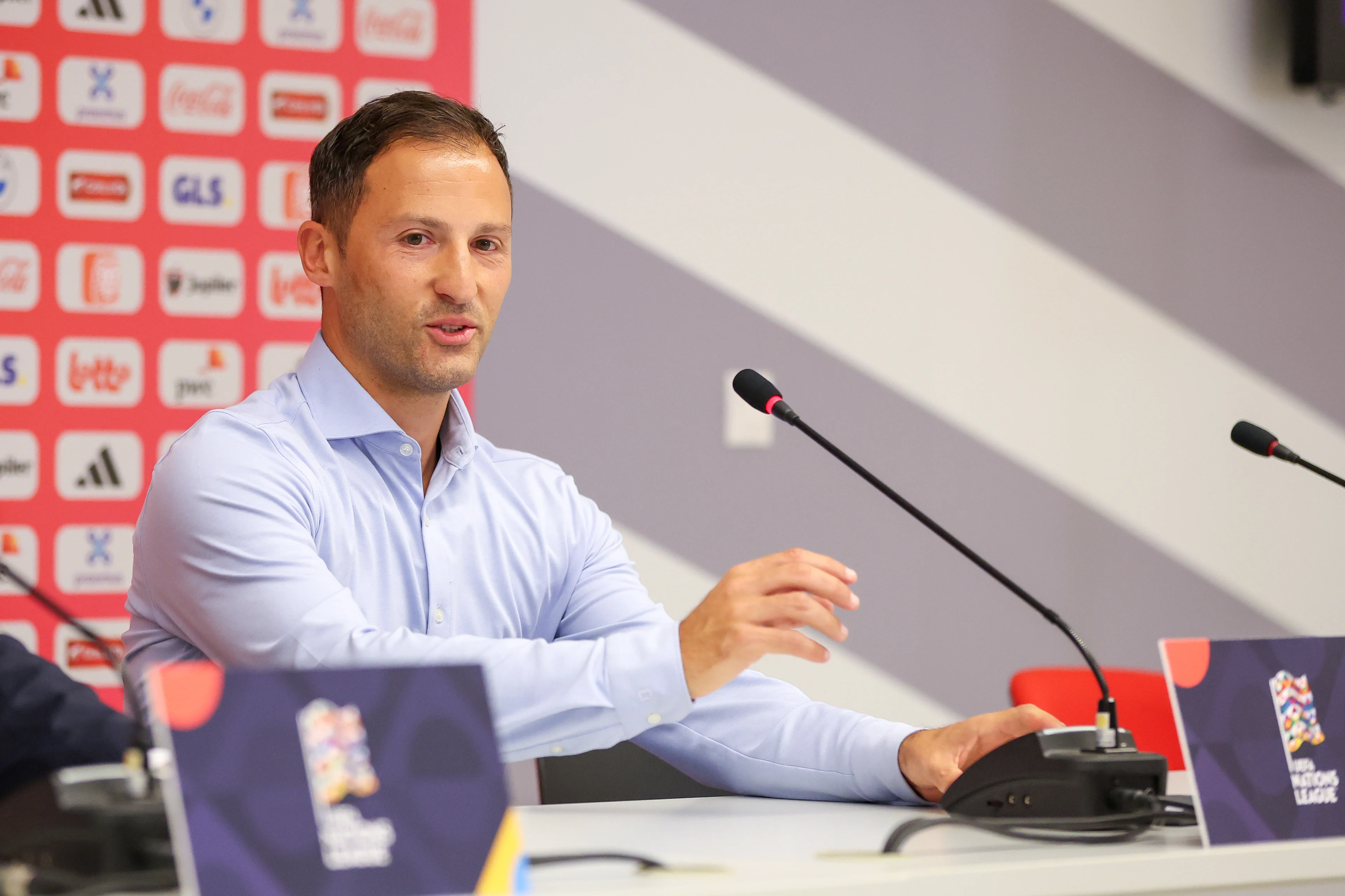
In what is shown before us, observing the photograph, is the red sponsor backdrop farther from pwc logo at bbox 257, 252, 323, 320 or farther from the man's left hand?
the man's left hand

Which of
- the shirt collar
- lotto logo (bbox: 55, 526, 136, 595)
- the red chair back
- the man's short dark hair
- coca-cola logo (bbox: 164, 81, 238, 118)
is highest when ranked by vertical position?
coca-cola logo (bbox: 164, 81, 238, 118)

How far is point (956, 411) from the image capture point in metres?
3.10

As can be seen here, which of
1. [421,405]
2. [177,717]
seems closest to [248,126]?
[421,405]

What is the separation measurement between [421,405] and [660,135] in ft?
4.24

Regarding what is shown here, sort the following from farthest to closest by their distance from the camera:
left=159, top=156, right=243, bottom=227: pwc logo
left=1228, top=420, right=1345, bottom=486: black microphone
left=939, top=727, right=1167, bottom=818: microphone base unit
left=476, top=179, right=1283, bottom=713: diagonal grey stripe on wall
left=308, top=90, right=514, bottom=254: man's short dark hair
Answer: left=476, top=179, right=1283, bottom=713: diagonal grey stripe on wall, left=159, top=156, right=243, bottom=227: pwc logo, left=308, top=90, right=514, bottom=254: man's short dark hair, left=1228, top=420, right=1345, bottom=486: black microphone, left=939, top=727, right=1167, bottom=818: microphone base unit

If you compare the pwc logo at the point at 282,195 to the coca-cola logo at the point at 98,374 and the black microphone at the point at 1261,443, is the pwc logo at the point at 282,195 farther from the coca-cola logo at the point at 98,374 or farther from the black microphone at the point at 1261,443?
the black microphone at the point at 1261,443

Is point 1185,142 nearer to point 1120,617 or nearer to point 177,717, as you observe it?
point 1120,617

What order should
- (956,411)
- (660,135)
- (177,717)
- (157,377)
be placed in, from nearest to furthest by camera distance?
(177,717)
(157,377)
(660,135)
(956,411)

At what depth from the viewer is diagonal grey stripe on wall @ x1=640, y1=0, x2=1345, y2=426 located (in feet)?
9.89

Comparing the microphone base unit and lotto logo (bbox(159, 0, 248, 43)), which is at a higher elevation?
lotto logo (bbox(159, 0, 248, 43))

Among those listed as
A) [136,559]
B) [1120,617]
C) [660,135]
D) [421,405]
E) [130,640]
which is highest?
[660,135]

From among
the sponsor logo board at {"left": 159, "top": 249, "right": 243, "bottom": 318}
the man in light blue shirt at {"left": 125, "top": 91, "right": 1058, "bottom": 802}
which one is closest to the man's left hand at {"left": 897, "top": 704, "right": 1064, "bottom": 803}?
the man in light blue shirt at {"left": 125, "top": 91, "right": 1058, "bottom": 802}

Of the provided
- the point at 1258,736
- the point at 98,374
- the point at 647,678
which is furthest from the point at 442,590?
the point at 98,374

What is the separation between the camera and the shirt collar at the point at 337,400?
1718mm
